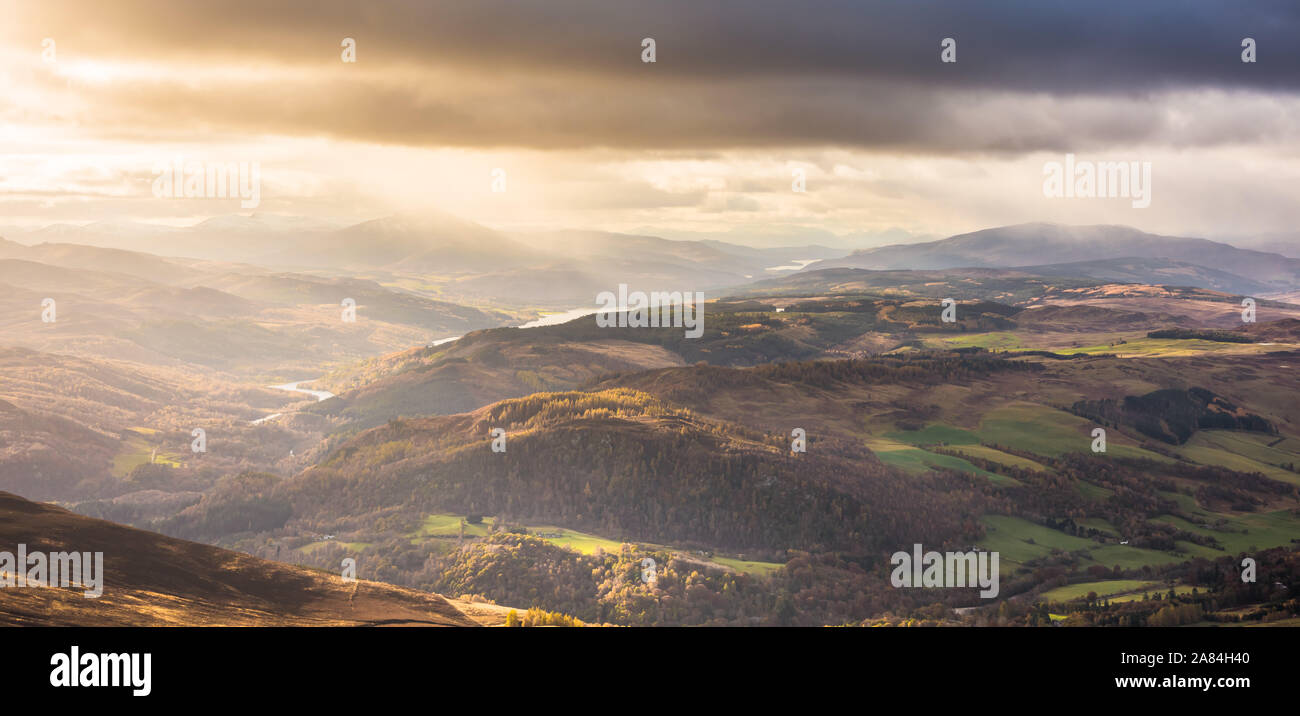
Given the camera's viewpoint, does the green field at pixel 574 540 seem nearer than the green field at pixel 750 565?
No

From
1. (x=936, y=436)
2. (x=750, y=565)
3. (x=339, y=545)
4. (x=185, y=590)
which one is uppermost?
(x=185, y=590)

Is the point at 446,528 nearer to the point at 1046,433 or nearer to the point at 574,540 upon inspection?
the point at 574,540

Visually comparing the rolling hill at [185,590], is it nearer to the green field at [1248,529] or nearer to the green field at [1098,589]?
the green field at [1098,589]

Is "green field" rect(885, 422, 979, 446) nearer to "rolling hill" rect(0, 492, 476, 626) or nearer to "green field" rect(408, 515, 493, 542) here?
"green field" rect(408, 515, 493, 542)

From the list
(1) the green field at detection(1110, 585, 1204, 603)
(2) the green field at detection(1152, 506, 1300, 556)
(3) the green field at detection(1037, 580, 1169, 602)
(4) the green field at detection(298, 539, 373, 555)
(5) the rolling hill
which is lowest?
(4) the green field at detection(298, 539, 373, 555)

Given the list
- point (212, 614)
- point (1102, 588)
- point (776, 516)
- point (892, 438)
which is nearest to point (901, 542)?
point (776, 516)

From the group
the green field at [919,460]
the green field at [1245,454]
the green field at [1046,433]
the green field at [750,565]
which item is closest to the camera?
the green field at [750,565]

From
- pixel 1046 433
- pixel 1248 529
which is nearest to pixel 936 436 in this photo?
pixel 1046 433

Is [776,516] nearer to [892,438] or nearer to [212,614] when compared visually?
[892,438]

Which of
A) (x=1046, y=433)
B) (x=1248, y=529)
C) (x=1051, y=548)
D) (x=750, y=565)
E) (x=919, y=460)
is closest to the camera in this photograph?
(x=750, y=565)

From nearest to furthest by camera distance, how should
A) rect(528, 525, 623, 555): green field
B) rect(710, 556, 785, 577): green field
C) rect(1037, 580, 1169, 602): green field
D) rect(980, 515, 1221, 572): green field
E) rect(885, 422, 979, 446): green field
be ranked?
rect(1037, 580, 1169, 602): green field
rect(710, 556, 785, 577): green field
rect(980, 515, 1221, 572): green field
rect(528, 525, 623, 555): green field
rect(885, 422, 979, 446): green field

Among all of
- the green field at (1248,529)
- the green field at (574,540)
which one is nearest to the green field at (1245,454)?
the green field at (1248,529)

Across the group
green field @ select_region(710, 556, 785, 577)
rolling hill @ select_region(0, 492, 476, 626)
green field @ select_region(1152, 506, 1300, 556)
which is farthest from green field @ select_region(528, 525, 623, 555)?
green field @ select_region(1152, 506, 1300, 556)
